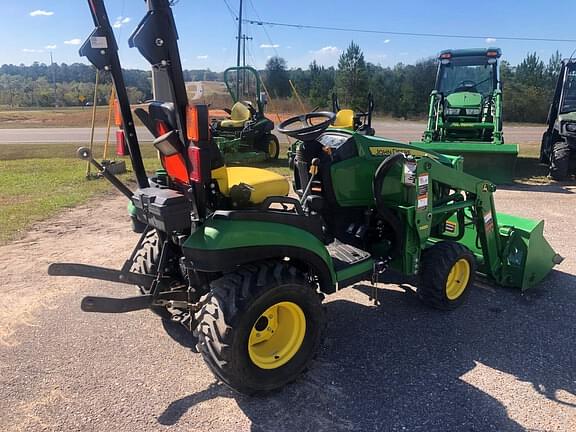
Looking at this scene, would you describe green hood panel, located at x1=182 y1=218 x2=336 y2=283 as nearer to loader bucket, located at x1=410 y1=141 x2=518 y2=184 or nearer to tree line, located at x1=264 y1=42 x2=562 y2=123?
loader bucket, located at x1=410 y1=141 x2=518 y2=184

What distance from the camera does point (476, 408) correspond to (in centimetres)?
280

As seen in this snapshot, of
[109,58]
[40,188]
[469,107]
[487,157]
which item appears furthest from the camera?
[469,107]

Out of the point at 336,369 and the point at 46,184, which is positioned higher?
the point at 46,184

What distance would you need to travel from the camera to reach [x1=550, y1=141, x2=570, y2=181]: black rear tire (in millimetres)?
9641

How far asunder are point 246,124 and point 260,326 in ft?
30.8

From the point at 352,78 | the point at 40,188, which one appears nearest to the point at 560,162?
the point at 40,188

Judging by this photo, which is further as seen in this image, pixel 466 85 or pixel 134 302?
pixel 466 85

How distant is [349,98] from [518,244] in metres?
27.5

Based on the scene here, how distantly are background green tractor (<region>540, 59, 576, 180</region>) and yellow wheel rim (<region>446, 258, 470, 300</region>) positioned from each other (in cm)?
698

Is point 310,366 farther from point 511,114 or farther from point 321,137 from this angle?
point 511,114

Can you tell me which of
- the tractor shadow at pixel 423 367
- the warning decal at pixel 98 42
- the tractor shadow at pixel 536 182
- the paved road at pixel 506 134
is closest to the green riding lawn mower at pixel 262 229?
the warning decal at pixel 98 42

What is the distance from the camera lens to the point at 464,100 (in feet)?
35.7

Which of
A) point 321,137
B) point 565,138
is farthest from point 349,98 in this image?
point 321,137

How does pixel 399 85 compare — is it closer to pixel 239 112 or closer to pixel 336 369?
pixel 239 112
